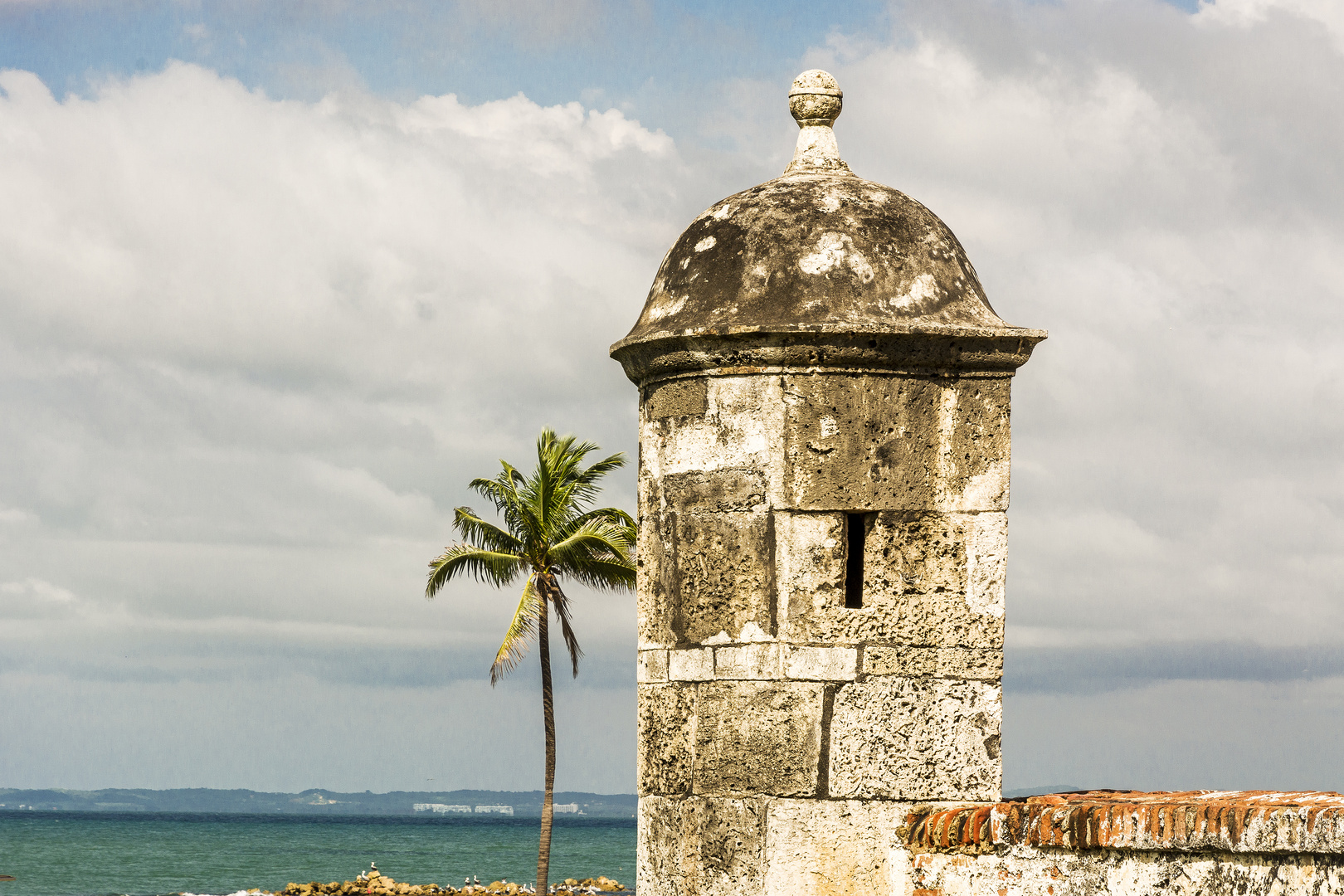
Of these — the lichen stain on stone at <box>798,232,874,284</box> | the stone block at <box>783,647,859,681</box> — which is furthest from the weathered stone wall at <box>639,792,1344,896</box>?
the lichen stain on stone at <box>798,232,874,284</box>

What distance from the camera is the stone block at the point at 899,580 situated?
4711mm

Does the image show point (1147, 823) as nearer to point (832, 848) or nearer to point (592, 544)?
point (832, 848)

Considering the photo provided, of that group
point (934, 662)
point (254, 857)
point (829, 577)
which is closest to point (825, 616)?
point (829, 577)

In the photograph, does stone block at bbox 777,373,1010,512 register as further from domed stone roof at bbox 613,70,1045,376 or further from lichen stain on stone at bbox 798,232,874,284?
lichen stain on stone at bbox 798,232,874,284

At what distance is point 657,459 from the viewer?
5031 millimetres

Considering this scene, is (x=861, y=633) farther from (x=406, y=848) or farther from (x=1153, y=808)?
(x=406, y=848)

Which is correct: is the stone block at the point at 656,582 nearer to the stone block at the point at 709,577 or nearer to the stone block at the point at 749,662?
the stone block at the point at 709,577

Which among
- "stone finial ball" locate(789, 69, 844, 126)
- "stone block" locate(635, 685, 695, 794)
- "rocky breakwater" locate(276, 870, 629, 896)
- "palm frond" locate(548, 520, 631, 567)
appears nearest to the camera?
"stone block" locate(635, 685, 695, 794)

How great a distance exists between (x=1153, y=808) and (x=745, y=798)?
1227 millimetres

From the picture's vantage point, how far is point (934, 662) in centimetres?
474

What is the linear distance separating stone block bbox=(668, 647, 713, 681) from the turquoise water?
52.0 m

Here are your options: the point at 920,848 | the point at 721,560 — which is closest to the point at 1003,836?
the point at 920,848

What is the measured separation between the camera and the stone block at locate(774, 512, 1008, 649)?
471cm

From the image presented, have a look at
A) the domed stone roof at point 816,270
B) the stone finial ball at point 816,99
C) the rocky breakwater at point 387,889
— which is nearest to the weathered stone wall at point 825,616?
the domed stone roof at point 816,270
